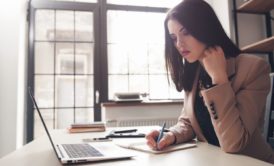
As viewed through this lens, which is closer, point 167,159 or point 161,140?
point 167,159

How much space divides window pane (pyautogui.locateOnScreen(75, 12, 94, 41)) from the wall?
0.58 m

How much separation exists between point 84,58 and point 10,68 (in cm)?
76

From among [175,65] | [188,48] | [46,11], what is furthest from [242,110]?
[46,11]

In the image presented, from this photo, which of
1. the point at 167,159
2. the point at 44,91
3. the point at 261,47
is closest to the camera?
the point at 167,159

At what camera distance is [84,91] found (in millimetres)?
3004

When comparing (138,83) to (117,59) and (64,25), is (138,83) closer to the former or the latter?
(117,59)

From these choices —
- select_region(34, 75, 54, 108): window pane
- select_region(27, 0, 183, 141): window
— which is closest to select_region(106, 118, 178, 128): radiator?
select_region(27, 0, 183, 141): window

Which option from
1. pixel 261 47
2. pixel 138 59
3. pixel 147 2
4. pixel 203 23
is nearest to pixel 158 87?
pixel 138 59

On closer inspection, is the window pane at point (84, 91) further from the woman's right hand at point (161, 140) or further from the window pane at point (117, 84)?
the woman's right hand at point (161, 140)

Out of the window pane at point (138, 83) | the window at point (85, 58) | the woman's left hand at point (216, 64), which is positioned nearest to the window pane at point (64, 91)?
the window at point (85, 58)

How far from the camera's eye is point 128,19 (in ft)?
10.5

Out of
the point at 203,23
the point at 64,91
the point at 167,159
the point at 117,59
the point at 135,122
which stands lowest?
the point at 135,122

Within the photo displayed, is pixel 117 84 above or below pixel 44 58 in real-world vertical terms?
below

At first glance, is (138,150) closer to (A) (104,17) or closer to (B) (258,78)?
(B) (258,78)
